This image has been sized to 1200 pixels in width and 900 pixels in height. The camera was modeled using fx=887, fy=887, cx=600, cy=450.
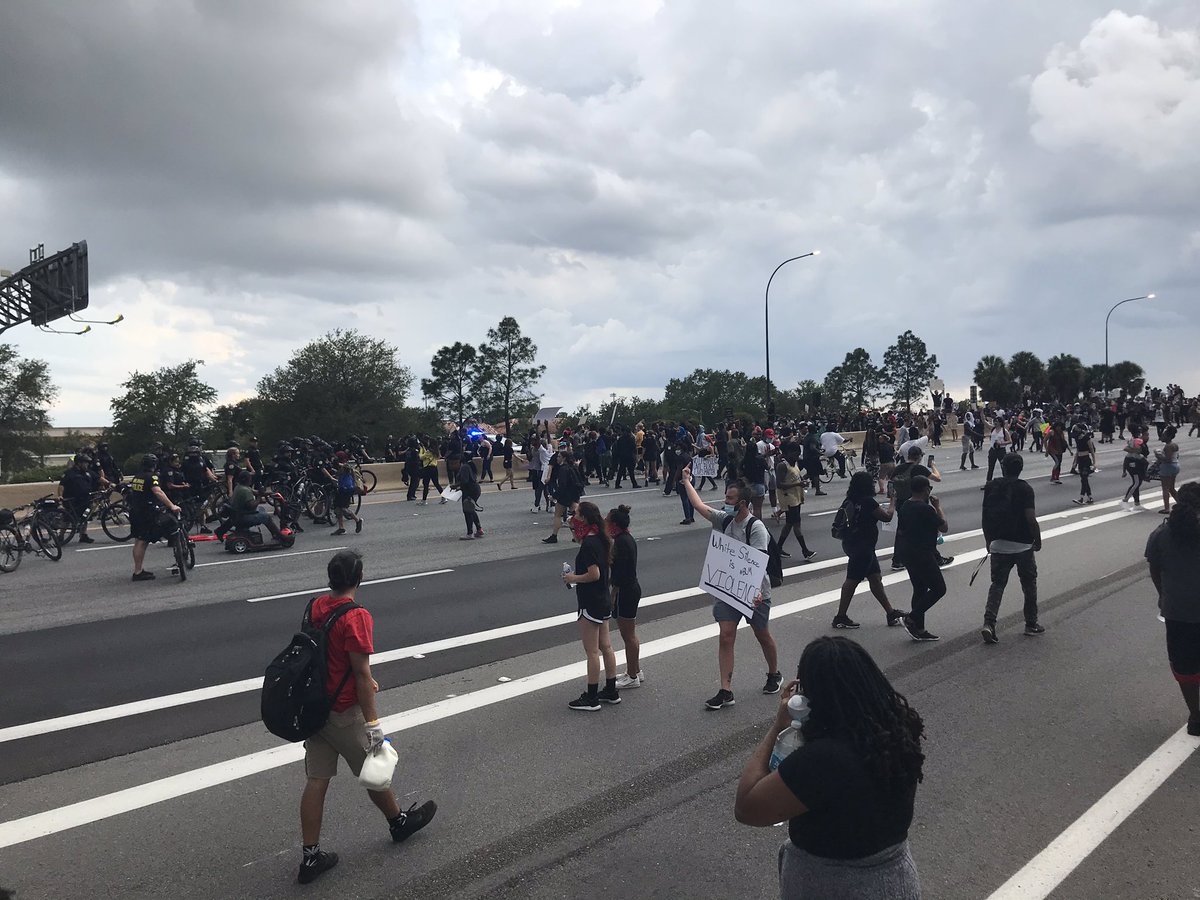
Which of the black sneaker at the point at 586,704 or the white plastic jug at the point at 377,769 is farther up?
the white plastic jug at the point at 377,769

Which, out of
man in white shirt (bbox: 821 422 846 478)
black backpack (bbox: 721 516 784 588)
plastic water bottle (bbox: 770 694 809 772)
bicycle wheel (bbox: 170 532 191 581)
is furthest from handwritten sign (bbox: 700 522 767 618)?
man in white shirt (bbox: 821 422 846 478)

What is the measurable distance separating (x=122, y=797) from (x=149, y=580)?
28.4 ft

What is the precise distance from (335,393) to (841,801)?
200 feet

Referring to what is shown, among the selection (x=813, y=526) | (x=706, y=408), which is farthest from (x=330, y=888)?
(x=706, y=408)

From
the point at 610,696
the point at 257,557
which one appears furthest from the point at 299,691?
the point at 257,557

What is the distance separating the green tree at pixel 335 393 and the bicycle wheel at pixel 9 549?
44.4 m

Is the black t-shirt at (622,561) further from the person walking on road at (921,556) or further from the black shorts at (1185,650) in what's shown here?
the black shorts at (1185,650)

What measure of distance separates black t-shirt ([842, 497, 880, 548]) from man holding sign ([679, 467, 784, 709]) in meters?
1.94

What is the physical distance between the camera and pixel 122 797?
5473 mm

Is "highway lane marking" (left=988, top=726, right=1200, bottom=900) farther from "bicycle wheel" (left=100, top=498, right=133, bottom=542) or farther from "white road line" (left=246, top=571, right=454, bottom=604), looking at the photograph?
"bicycle wheel" (left=100, top=498, right=133, bottom=542)

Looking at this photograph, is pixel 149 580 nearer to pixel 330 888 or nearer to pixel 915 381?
pixel 330 888

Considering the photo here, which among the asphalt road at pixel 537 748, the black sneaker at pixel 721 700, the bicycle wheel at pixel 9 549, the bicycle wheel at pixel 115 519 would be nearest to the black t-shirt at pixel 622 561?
the asphalt road at pixel 537 748

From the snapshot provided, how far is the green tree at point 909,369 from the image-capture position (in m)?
138

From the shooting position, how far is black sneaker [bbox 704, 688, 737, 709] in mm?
6648
